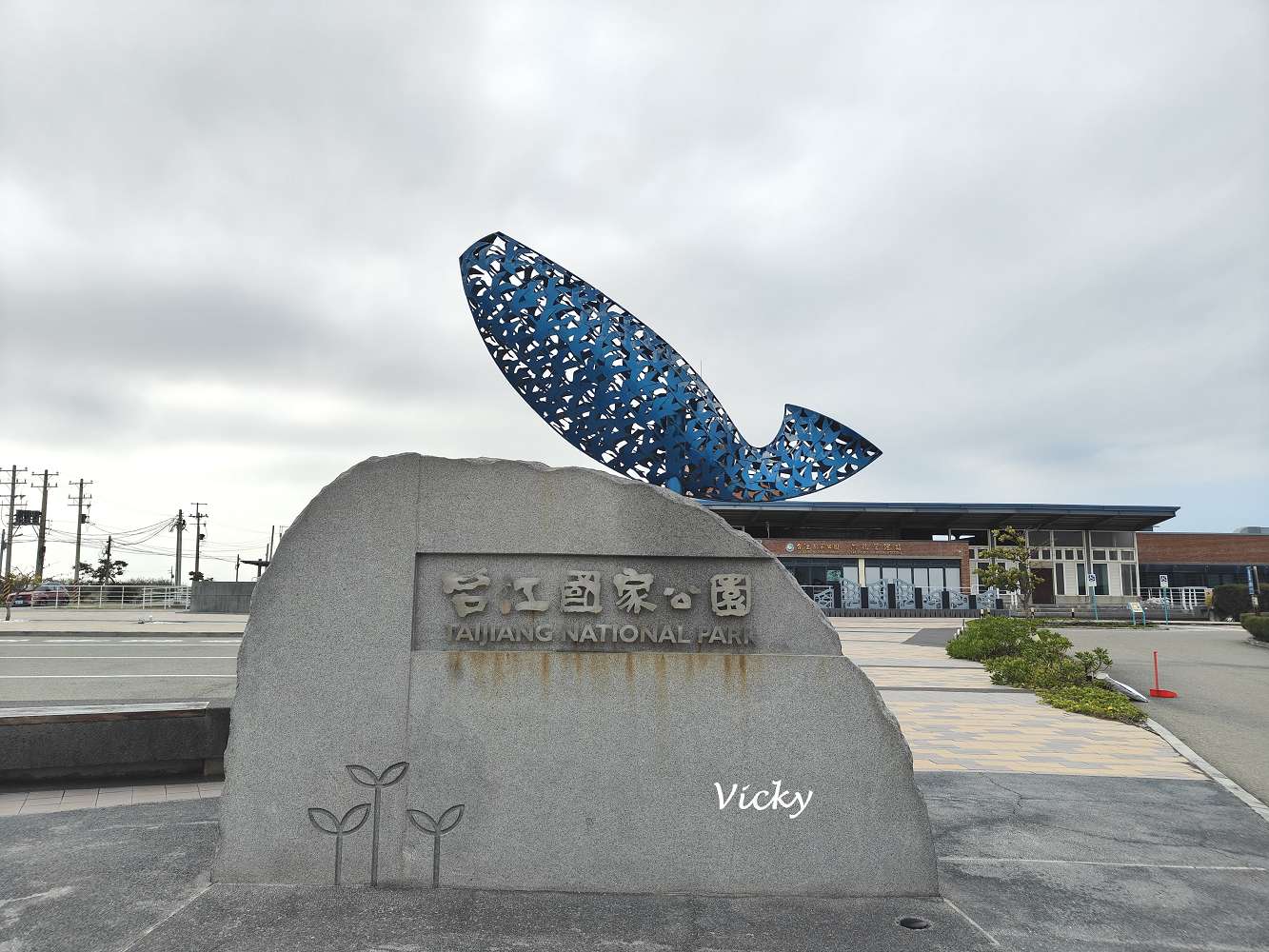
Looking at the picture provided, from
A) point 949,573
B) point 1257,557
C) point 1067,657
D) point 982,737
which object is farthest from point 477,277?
point 1257,557

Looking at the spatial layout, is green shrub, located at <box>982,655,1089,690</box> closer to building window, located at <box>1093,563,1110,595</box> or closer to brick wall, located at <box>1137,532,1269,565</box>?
building window, located at <box>1093,563,1110,595</box>

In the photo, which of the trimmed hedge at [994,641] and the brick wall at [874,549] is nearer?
the trimmed hedge at [994,641]

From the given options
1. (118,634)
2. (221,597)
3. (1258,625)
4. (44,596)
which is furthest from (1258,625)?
(44,596)

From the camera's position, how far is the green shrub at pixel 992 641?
16.9 m

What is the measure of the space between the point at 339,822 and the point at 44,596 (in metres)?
46.7

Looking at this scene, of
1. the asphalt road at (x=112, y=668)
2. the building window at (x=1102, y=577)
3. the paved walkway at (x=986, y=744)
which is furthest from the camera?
the building window at (x=1102, y=577)

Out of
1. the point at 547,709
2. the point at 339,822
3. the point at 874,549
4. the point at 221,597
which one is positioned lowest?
the point at 339,822

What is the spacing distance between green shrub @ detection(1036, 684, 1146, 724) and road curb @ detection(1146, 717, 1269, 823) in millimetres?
232

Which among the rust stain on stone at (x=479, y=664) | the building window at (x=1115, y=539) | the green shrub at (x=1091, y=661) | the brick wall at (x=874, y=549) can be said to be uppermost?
the building window at (x=1115, y=539)

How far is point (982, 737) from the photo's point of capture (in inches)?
352

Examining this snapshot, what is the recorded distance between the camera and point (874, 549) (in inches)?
1756

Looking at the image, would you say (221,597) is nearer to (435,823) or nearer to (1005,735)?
(1005,735)

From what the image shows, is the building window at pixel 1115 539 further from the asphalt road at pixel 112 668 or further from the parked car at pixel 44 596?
the parked car at pixel 44 596

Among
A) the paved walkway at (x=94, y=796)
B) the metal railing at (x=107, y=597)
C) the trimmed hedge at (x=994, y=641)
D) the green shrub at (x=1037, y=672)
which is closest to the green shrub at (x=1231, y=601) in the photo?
the trimmed hedge at (x=994, y=641)
